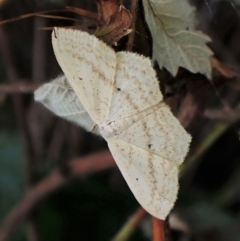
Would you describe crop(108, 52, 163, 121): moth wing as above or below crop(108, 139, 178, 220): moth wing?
above

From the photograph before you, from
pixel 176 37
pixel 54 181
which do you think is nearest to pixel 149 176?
pixel 176 37

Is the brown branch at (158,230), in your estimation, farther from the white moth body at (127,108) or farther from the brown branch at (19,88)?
the brown branch at (19,88)

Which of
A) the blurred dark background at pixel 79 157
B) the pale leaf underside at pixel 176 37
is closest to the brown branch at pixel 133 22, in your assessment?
the pale leaf underside at pixel 176 37

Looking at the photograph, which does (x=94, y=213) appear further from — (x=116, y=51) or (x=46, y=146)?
(x=116, y=51)

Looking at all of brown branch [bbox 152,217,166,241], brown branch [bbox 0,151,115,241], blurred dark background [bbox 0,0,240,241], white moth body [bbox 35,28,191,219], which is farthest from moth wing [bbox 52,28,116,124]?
brown branch [bbox 0,151,115,241]

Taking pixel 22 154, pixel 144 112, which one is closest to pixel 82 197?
pixel 22 154

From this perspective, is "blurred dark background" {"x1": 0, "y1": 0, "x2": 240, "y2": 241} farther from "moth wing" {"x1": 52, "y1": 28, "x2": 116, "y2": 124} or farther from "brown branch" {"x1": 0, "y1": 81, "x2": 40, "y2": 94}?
"moth wing" {"x1": 52, "y1": 28, "x2": 116, "y2": 124}

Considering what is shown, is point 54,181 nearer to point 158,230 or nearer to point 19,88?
point 19,88
